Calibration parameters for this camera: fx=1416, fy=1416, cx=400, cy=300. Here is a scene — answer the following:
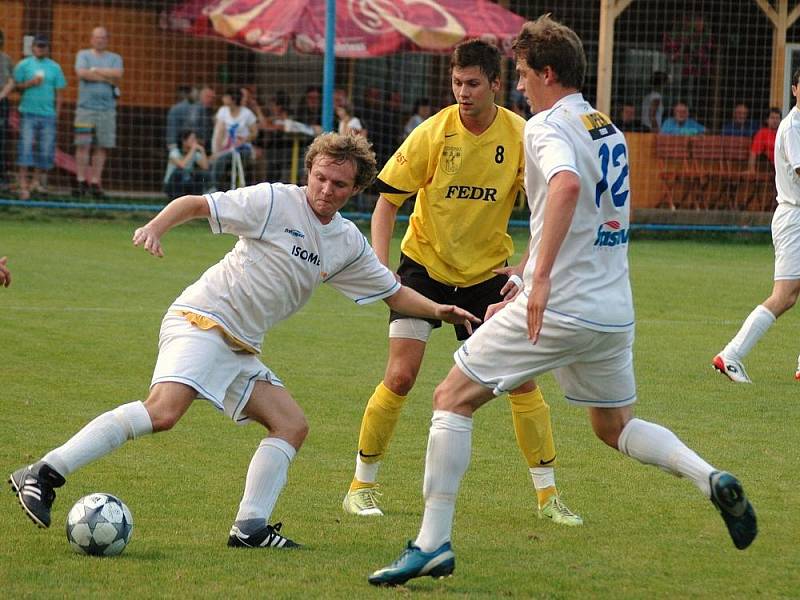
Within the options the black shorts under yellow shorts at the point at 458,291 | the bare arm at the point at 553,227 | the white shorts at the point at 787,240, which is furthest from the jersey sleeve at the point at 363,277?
the white shorts at the point at 787,240

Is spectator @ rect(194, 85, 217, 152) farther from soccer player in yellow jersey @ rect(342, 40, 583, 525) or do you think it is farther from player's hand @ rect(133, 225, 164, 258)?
player's hand @ rect(133, 225, 164, 258)

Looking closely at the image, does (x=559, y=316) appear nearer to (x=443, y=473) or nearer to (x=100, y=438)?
(x=443, y=473)

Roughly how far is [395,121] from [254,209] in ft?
53.1

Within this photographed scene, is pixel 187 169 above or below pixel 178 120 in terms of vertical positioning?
below

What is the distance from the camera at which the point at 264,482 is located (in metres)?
5.27

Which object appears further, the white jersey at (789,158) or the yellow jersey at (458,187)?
the white jersey at (789,158)

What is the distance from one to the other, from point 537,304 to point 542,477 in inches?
60.8

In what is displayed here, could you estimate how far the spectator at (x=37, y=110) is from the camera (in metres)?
18.3

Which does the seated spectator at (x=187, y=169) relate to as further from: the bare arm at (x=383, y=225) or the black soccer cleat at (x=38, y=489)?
the black soccer cleat at (x=38, y=489)

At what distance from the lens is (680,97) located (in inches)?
904

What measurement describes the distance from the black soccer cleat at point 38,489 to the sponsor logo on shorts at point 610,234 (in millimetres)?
2047

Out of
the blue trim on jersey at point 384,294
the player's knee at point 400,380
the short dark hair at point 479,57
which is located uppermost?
the short dark hair at point 479,57

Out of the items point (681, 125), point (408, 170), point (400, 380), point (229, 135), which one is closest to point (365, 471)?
point (400, 380)

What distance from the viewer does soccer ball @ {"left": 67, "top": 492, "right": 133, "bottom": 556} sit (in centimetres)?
498
